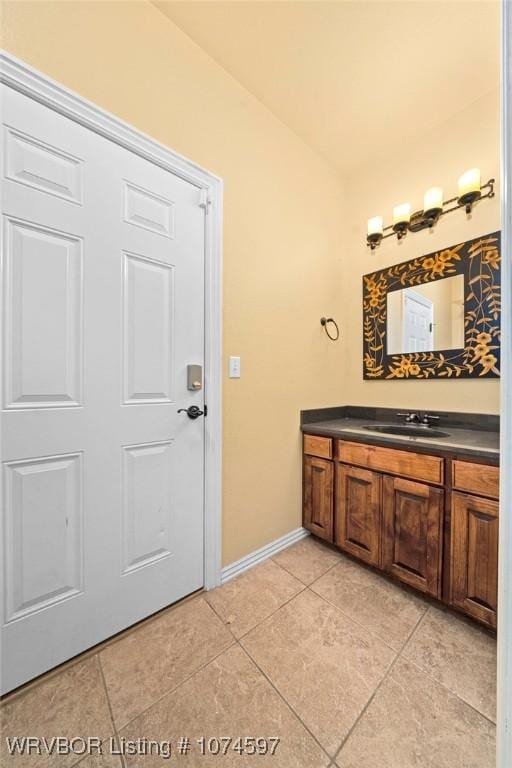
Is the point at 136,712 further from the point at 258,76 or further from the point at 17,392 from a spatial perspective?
the point at 258,76

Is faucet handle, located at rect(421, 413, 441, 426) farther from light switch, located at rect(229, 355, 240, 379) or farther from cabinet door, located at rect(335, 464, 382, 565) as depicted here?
light switch, located at rect(229, 355, 240, 379)

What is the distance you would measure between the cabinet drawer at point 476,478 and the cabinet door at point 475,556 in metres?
0.03

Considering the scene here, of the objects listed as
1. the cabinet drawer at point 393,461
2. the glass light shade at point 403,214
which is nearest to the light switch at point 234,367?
the cabinet drawer at point 393,461

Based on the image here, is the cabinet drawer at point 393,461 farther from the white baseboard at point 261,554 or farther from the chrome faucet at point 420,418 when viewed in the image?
the white baseboard at point 261,554

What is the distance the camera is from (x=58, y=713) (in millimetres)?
906

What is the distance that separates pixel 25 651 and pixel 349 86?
2.99 m

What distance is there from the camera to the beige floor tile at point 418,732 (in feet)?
2.63

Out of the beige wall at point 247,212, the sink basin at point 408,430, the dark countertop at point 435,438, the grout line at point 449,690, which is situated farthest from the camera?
the sink basin at point 408,430

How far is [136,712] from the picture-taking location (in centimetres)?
91

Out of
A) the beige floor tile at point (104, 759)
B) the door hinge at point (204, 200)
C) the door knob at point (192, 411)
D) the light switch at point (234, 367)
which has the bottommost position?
the beige floor tile at point (104, 759)

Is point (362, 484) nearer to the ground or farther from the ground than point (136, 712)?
farther from the ground

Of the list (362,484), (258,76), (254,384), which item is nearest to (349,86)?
(258,76)

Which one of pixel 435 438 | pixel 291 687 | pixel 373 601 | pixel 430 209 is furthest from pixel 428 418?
pixel 291 687

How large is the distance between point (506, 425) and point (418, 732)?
3.37 feet
